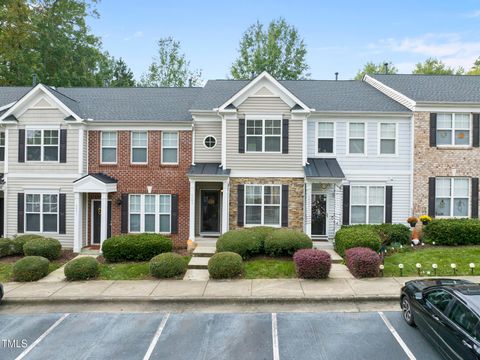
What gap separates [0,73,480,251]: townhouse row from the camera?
15656 millimetres

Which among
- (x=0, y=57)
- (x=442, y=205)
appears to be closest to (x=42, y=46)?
(x=0, y=57)

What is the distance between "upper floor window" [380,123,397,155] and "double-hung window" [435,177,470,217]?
258 centimetres

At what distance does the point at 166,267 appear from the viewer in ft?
39.0

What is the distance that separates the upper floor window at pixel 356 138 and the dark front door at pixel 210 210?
6977 mm

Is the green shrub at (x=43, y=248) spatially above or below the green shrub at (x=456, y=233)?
below

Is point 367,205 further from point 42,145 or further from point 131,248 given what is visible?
point 42,145

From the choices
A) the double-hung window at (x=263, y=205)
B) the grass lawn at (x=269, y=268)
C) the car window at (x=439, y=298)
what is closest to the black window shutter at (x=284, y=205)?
the double-hung window at (x=263, y=205)

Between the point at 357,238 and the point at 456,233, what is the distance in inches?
200

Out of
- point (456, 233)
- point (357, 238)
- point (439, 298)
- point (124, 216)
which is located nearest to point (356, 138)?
point (357, 238)

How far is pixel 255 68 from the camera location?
40.0 metres

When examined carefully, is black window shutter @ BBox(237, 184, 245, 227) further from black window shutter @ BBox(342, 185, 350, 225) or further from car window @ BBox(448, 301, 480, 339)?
car window @ BBox(448, 301, 480, 339)

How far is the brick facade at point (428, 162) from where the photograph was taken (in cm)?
1605

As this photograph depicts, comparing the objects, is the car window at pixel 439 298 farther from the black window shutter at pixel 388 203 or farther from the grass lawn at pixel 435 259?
the black window shutter at pixel 388 203

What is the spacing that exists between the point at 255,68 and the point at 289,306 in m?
34.7
